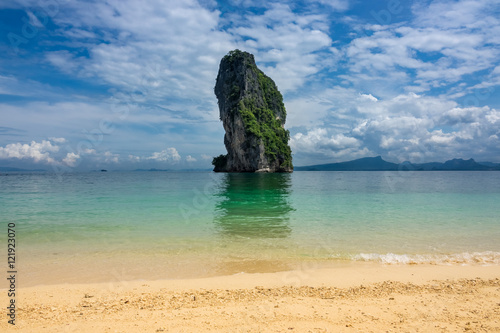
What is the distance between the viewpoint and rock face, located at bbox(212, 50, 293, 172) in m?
99.6

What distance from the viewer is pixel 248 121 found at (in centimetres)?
9931

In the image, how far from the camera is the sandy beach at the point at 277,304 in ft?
13.8

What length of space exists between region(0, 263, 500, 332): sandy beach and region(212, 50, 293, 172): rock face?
302 feet

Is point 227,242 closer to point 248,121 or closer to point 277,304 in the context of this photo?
point 277,304

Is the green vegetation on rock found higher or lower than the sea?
higher

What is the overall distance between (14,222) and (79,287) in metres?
11.1

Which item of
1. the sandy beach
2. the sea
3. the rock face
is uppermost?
the rock face

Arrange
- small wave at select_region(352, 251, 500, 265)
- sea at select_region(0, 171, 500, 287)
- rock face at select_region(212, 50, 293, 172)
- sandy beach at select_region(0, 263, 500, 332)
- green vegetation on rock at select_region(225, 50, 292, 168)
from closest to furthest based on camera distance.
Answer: sandy beach at select_region(0, 263, 500, 332) < sea at select_region(0, 171, 500, 287) < small wave at select_region(352, 251, 500, 265) < rock face at select_region(212, 50, 293, 172) < green vegetation on rock at select_region(225, 50, 292, 168)

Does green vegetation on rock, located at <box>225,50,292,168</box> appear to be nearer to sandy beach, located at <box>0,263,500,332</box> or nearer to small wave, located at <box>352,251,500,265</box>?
small wave, located at <box>352,251,500,265</box>

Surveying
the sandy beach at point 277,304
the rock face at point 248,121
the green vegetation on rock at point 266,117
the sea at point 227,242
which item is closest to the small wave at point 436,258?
the sea at point 227,242

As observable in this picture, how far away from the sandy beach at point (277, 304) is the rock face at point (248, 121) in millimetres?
92092

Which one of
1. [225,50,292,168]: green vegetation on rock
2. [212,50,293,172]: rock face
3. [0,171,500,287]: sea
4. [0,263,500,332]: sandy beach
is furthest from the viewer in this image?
[225,50,292,168]: green vegetation on rock

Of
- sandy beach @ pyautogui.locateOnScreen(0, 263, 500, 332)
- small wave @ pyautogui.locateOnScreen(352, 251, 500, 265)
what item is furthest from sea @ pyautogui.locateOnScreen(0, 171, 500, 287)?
sandy beach @ pyautogui.locateOnScreen(0, 263, 500, 332)

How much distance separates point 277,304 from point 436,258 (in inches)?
240
